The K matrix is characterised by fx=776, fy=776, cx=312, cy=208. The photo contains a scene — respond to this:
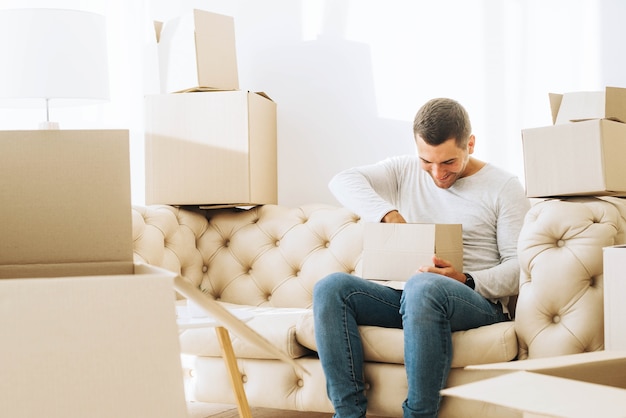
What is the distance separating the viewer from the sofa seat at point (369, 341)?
187 cm

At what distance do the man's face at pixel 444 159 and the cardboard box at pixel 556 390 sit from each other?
1.23 metres

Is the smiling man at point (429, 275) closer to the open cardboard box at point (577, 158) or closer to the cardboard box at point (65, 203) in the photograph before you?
the open cardboard box at point (577, 158)

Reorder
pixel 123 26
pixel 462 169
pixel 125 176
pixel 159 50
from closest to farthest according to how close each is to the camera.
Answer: pixel 125 176 < pixel 462 169 < pixel 159 50 < pixel 123 26

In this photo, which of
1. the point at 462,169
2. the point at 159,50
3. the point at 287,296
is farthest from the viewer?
the point at 159,50

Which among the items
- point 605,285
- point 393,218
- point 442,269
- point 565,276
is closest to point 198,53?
point 393,218

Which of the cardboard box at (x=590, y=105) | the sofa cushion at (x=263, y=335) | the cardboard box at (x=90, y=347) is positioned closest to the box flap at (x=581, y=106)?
the cardboard box at (x=590, y=105)

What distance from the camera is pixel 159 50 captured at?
2.95 meters

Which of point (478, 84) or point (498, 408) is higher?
point (478, 84)

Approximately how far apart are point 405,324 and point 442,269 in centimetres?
20

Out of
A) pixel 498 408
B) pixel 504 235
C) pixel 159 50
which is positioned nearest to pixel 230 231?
pixel 159 50

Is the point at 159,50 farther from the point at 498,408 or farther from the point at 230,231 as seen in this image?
the point at 498,408

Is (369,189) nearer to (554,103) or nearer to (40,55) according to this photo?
(554,103)

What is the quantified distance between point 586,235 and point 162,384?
1.42 m

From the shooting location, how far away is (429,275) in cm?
190
